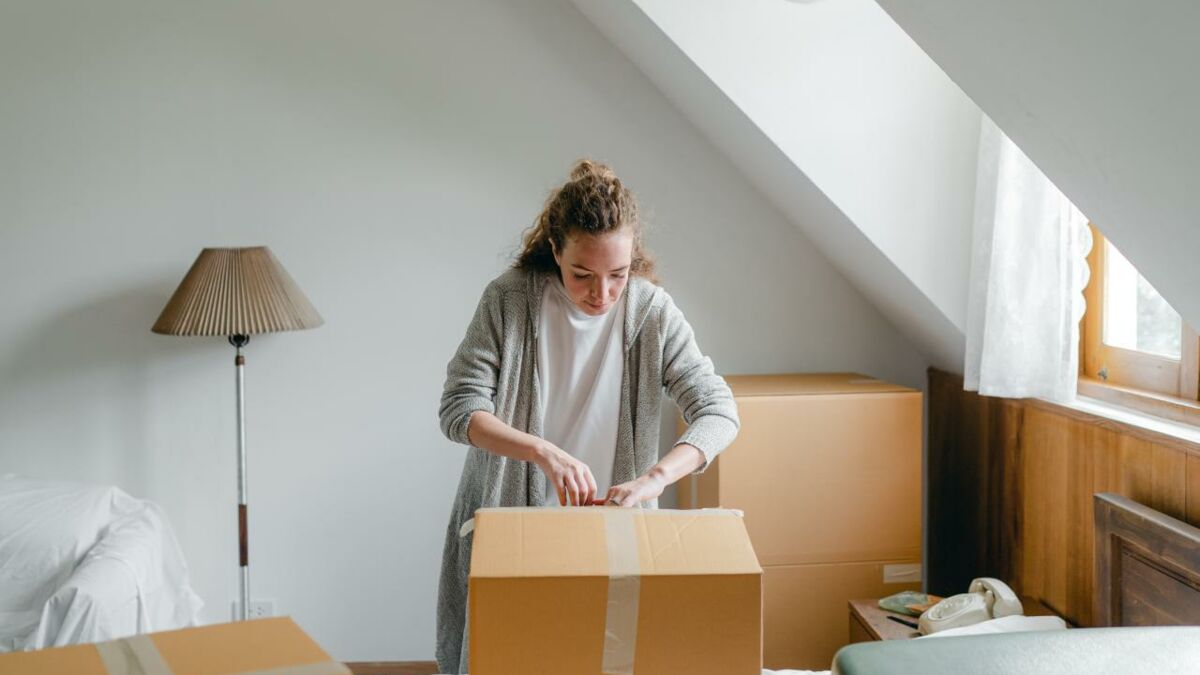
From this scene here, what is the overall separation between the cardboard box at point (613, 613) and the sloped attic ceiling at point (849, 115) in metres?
1.55

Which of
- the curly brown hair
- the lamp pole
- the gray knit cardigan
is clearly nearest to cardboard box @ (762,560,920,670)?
the gray knit cardigan

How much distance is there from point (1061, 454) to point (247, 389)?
212 cm

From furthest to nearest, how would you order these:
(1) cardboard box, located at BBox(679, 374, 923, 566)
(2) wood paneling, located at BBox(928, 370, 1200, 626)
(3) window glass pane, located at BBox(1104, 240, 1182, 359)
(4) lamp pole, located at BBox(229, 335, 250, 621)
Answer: (4) lamp pole, located at BBox(229, 335, 250, 621) < (1) cardboard box, located at BBox(679, 374, 923, 566) < (3) window glass pane, located at BBox(1104, 240, 1182, 359) < (2) wood paneling, located at BBox(928, 370, 1200, 626)

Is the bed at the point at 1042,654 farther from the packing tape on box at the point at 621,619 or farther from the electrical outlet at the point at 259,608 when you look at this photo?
the electrical outlet at the point at 259,608

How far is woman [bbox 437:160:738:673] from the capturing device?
6.18ft

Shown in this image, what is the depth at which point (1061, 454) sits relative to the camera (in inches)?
96.3

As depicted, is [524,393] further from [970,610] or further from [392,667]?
[392,667]

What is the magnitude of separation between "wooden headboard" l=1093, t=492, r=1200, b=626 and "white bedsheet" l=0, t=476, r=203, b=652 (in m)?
1.95

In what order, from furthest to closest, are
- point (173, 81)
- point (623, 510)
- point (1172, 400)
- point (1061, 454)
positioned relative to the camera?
point (173, 81) < point (1061, 454) < point (1172, 400) < point (623, 510)

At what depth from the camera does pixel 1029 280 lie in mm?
2328

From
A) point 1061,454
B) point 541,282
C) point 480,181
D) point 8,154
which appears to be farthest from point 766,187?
point 8,154

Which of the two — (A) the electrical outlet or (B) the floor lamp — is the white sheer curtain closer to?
(B) the floor lamp

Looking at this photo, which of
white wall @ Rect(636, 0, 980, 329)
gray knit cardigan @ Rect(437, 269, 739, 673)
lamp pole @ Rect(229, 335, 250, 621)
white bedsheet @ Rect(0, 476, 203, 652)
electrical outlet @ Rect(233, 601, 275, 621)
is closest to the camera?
gray knit cardigan @ Rect(437, 269, 739, 673)

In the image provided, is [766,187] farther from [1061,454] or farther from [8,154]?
[8,154]
